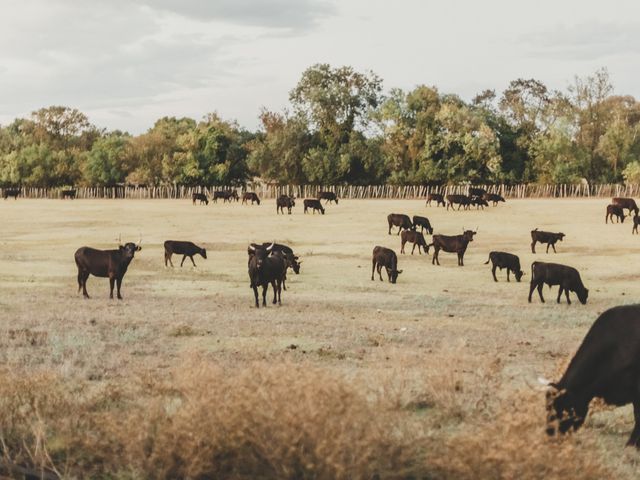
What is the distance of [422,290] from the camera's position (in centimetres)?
2467

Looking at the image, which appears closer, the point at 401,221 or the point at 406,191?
the point at 401,221

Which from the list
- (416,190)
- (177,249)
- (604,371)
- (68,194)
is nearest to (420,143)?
(416,190)

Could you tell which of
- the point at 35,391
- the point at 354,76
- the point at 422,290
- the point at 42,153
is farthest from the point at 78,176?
the point at 35,391

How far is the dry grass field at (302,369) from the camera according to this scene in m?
6.32

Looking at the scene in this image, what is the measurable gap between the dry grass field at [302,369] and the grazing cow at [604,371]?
0.37m

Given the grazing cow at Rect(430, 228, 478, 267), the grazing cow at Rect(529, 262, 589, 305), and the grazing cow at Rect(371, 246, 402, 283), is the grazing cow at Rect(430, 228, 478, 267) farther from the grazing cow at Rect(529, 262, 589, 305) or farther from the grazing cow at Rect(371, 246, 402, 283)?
the grazing cow at Rect(529, 262, 589, 305)

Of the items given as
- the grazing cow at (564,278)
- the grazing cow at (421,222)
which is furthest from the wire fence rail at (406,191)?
the grazing cow at (564,278)

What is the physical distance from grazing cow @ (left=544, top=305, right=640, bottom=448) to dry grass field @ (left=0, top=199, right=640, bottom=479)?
1.20 feet

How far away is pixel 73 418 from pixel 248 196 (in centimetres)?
7134

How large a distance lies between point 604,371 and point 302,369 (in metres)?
3.14

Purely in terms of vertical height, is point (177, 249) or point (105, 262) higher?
point (105, 262)

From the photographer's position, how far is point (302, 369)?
6867mm

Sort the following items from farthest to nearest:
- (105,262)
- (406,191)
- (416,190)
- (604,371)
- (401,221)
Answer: (416,190) → (406,191) → (401,221) → (105,262) → (604,371)

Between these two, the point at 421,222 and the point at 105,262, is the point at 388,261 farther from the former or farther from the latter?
the point at 421,222
